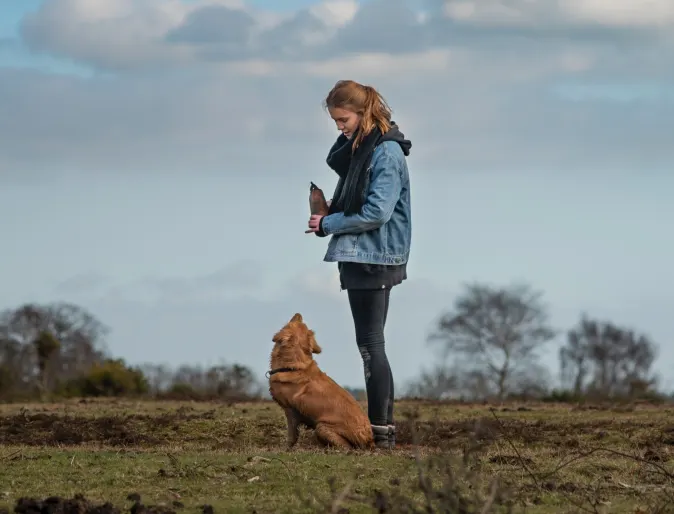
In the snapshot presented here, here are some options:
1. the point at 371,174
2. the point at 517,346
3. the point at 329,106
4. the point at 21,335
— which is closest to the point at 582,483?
the point at 371,174

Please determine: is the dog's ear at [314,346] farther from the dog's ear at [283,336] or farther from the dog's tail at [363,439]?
the dog's tail at [363,439]

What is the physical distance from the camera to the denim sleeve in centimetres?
944

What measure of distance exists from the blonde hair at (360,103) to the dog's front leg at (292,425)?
2268 mm

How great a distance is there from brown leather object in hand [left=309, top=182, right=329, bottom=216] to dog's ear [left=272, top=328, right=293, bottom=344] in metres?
1.01

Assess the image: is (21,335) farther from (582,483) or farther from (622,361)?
(582,483)

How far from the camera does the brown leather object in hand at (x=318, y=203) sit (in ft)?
32.8

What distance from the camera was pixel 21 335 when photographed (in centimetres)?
4991

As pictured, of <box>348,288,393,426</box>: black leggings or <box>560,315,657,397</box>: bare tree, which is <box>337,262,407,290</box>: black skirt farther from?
<box>560,315,657,397</box>: bare tree

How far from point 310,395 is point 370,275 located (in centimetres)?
112

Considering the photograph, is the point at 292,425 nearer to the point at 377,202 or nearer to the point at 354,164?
the point at 377,202

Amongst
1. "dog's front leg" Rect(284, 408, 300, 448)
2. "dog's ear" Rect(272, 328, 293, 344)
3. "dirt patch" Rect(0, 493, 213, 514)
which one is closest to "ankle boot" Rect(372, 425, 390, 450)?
"dog's front leg" Rect(284, 408, 300, 448)

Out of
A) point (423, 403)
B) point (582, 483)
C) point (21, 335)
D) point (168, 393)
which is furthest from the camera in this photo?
point (21, 335)

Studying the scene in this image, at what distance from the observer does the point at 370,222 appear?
9.45 m

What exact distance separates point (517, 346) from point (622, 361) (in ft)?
20.0
